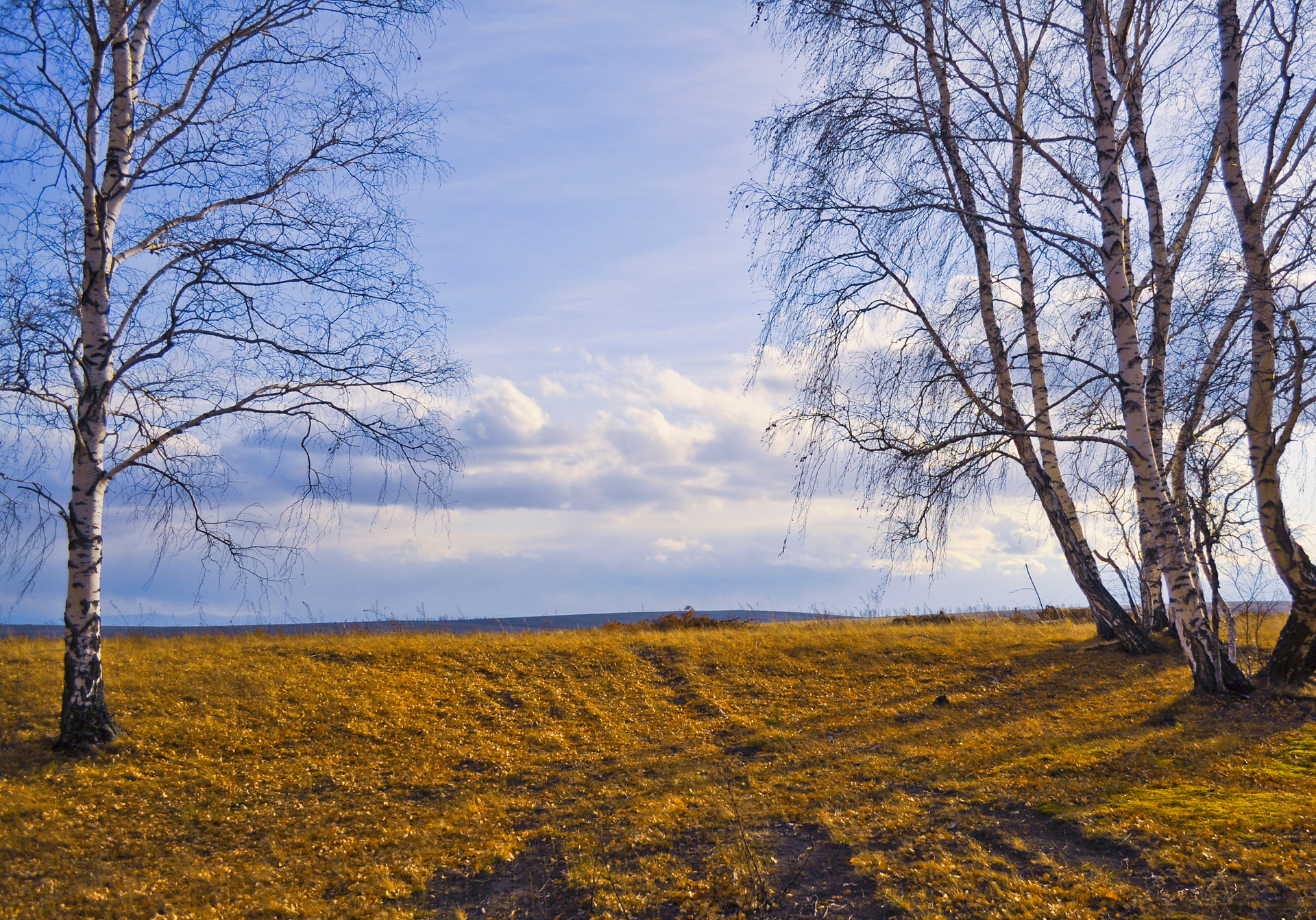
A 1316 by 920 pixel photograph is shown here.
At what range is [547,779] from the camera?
991 centimetres

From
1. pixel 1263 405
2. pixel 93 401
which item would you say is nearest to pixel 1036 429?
pixel 1263 405

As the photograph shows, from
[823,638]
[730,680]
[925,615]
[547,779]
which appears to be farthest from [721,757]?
[925,615]

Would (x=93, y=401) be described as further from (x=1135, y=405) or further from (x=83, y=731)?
(x=1135, y=405)

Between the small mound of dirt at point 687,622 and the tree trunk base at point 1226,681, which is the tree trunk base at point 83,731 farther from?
the tree trunk base at point 1226,681

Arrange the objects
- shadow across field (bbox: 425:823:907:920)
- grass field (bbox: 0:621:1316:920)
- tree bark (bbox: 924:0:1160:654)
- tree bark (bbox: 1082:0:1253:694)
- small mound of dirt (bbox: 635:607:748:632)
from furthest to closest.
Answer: small mound of dirt (bbox: 635:607:748:632) → tree bark (bbox: 924:0:1160:654) → tree bark (bbox: 1082:0:1253:694) → grass field (bbox: 0:621:1316:920) → shadow across field (bbox: 425:823:907:920)

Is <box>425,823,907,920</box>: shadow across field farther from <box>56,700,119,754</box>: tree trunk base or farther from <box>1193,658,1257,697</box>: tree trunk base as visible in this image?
<box>1193,658,1257,697</box>: tree trunk base

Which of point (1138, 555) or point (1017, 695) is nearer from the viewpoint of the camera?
point (1017, 695)

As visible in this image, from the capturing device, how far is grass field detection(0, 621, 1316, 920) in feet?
21.0

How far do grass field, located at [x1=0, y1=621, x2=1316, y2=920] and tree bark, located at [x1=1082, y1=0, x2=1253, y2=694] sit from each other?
0.81 metres

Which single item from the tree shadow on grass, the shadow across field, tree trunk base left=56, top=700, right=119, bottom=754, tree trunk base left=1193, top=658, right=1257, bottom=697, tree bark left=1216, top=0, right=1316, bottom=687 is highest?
A: tree bark left=1216, top=0, right=1316, bottom=687

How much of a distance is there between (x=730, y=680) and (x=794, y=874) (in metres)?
8.48

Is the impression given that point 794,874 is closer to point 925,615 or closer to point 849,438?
point 849,438

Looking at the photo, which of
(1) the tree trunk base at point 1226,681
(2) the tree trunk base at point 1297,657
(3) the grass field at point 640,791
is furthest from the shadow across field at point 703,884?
(2) the tree trunk base at point 1297,657

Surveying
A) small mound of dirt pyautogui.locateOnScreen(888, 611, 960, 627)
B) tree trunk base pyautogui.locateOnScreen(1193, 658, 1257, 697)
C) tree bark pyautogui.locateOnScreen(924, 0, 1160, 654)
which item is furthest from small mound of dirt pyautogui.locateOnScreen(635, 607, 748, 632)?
tree trunk base pyautogui.locateOnScreen(1193, 658, 1257, 697)
